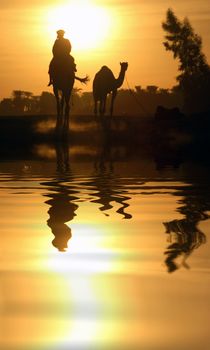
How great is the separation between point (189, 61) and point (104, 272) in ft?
178

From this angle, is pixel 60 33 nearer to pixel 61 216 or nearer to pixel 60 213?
pixel 60 213

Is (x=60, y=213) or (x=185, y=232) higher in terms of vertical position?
(x=185, y=232)

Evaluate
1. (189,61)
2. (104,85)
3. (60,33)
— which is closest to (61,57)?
(60,33)

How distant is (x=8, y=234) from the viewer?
6.75m

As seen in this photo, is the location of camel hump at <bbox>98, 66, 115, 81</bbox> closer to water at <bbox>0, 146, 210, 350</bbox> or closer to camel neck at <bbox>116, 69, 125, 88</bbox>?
camel neck at <bbox>116, 69, 125, 88</bbox>

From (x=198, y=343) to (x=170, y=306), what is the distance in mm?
625

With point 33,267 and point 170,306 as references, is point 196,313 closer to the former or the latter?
point 170,306

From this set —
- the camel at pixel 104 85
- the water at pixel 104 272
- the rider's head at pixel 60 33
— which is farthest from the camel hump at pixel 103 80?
the water at pixel 104 272

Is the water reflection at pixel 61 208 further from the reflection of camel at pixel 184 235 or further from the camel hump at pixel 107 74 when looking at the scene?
the camel hump at pixel 107 74

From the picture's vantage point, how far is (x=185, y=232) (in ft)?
22.1

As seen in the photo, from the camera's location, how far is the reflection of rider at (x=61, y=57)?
3431cm

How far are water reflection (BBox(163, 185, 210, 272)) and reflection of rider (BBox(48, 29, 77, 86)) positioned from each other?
24879 mm

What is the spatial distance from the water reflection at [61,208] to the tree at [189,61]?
43.3m

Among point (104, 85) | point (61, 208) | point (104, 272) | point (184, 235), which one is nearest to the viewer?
point (104, 272)
